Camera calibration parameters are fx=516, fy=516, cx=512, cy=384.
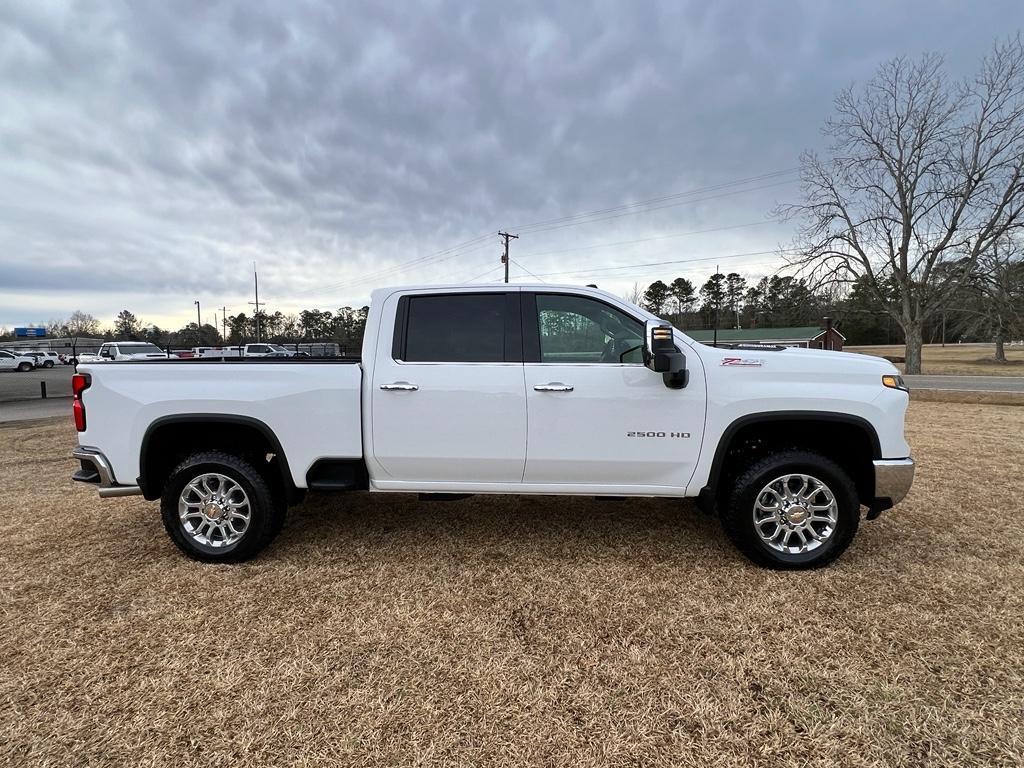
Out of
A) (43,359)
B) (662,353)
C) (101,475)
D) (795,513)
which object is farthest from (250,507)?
(43,359)

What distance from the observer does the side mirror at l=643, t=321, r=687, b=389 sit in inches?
116

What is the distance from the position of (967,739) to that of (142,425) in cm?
458

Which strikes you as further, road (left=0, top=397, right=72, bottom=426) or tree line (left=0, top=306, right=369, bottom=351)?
tree line (left=0, top=306, right=369, bottom=351)

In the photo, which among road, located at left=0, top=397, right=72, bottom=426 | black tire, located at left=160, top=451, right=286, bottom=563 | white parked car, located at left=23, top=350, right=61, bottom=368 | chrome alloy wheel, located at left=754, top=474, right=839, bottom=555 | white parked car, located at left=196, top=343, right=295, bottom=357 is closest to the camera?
chrome alloy wheel, located at left=754, top=474, right=839, bottom=555

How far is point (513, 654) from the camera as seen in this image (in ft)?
8.27

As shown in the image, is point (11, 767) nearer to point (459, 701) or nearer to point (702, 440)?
point (459, 701)

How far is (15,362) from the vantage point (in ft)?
125

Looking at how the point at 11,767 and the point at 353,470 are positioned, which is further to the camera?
the point at 353,470

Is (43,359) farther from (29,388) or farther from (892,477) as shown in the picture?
(892,477)

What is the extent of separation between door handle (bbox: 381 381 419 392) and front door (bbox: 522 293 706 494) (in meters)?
0.74

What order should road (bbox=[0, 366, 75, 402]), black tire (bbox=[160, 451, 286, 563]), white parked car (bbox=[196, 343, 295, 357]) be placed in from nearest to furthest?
black tire (bbox=[160, 451, 286, 563]), white parked car (bbox=[196, 343, 295, 357]), road (bbox=[0, 366, 75, 402])

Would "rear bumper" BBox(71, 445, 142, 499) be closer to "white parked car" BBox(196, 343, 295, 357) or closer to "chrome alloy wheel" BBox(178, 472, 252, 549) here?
"chrome alloy wheel" BBox(178, 472, 252, 549)

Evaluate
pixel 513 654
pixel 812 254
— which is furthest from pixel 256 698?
pixel 812 254

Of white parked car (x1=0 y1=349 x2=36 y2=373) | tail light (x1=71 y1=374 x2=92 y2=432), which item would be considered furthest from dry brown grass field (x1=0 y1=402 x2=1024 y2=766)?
white parked car (x1=0 y1=349 x2=36 y2=373)
